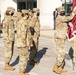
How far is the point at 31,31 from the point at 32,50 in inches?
68.3

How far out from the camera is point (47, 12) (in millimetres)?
25562

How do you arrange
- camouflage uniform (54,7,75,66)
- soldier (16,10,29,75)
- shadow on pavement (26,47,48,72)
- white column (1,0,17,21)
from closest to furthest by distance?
soldier (16,10,29,75)
camouflage uniform (54,7,75,66)
shadow on pavement (26,47,48,72)
white column (1,0,17,21)

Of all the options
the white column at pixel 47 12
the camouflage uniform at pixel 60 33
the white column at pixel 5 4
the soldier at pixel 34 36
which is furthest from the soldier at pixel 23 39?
the white column at pixel 5 4

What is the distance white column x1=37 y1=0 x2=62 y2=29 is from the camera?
82.8 ft

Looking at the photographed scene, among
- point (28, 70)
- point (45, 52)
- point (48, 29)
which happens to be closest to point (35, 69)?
point (28, 70)

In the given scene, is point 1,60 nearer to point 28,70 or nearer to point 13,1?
point 28,70

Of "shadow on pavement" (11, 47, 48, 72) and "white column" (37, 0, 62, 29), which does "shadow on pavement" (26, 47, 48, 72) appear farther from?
"white column" (37, 0, 62, 29)

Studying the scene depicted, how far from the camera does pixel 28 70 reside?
9.66m

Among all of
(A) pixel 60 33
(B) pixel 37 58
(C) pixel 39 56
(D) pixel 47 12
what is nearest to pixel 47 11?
(D) pixel 47 12

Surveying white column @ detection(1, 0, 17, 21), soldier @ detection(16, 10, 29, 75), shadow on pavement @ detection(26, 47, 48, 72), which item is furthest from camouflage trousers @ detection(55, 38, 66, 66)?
white column @ detection(1, 0, 17, 21)

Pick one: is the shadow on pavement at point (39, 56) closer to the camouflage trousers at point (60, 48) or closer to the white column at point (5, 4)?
the camouflage trousers at point (60, 48)

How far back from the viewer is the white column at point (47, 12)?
2525cm

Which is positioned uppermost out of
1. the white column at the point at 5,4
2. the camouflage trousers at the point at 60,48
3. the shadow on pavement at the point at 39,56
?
the white column at the point at 5,4

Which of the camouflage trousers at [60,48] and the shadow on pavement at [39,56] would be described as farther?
the shadow on pavement at [39,56]
